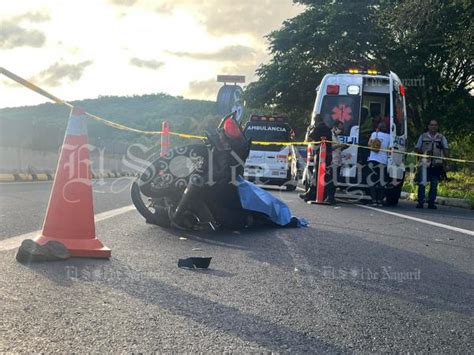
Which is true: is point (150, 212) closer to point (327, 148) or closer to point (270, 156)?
point (327, 148)

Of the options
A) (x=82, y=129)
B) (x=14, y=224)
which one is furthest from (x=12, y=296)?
(x=14, y=224)

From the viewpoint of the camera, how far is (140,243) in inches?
239

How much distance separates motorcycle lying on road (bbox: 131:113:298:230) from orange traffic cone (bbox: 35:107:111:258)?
1721mm

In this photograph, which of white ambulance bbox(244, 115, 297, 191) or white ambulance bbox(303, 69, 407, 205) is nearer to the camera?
white ambulance bbox(303, 69, 407, 205)

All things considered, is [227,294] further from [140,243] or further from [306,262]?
[140,243]

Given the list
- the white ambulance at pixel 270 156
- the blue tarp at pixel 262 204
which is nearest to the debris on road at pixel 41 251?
the blue tarp at pixel 262 204

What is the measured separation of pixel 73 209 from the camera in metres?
5.16

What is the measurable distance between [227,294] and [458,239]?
4.27 metres

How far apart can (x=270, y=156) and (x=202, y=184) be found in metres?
15.2

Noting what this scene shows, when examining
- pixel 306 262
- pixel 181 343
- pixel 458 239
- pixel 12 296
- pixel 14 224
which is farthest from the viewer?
pixel 458 239

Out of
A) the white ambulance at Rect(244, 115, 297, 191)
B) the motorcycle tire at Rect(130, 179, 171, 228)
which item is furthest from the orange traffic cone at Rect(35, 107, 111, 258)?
the white ambulance at Rect(244, 115, 297, 191)

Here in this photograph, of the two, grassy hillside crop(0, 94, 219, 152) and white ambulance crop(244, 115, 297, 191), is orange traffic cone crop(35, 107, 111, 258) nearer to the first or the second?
white ambulance crop(244, 115, 297, 191)

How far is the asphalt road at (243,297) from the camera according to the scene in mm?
3088

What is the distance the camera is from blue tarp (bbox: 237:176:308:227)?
725 centimetres
